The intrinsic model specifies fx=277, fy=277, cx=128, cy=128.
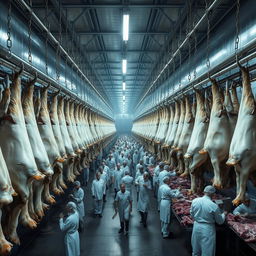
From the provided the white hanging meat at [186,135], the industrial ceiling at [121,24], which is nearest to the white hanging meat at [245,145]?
the white hanging meat at [186,135]

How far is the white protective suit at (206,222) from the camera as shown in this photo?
238 inches

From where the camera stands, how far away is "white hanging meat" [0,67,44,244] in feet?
8.80

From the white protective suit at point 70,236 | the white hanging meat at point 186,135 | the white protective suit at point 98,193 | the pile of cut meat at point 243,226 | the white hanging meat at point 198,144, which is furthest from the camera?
Answer: the white protective suit at point 98,193

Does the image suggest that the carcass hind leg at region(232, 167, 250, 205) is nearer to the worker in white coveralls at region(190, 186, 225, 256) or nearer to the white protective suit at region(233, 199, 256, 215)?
the worker in white coveralls at region(190, 186, 225, 256)

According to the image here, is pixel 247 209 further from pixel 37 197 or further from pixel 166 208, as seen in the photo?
pixel 37 197

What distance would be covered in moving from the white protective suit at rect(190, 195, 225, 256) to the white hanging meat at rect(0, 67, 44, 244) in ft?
14.3

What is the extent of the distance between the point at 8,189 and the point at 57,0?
278 inches

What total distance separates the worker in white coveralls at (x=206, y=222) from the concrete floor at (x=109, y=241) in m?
1.38

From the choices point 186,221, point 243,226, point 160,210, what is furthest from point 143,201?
point 243,226

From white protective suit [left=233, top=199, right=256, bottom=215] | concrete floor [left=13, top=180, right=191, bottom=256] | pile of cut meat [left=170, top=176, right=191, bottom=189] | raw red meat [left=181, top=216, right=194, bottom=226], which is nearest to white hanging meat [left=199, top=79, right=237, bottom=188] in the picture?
raw red meat [left=181, top=216, right=194, bottom=226]

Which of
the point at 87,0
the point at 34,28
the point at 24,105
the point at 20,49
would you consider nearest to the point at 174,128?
the point at 24,105

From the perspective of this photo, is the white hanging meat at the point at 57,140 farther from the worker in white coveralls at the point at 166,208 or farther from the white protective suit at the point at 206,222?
the worker in white coveralls at the point at 166,208

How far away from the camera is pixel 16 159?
2.71 meters

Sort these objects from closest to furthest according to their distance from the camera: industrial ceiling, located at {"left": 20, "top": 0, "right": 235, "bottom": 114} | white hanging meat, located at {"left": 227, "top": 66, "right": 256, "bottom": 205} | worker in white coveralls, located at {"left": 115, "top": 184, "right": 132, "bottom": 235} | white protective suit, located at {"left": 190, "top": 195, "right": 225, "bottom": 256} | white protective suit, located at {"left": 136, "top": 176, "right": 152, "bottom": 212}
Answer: white hanging meat, located at {"left": 227, "top": 66, "right": 256, "bottom": 205}, white protective suit, located at {"left": 190, "top": 195, "right": 225, "bottom": 256}, industrial ceiling, located at {"left": 20, "top": 0, "right": 235, "bottom": 114}, worker in white coveralls, located at {"left": 115, "top": 184, "right": 132, "bottom": 235}, white protective suit, located at {"left": 136, "top": 176, "right": 152, "bottom": 212}
